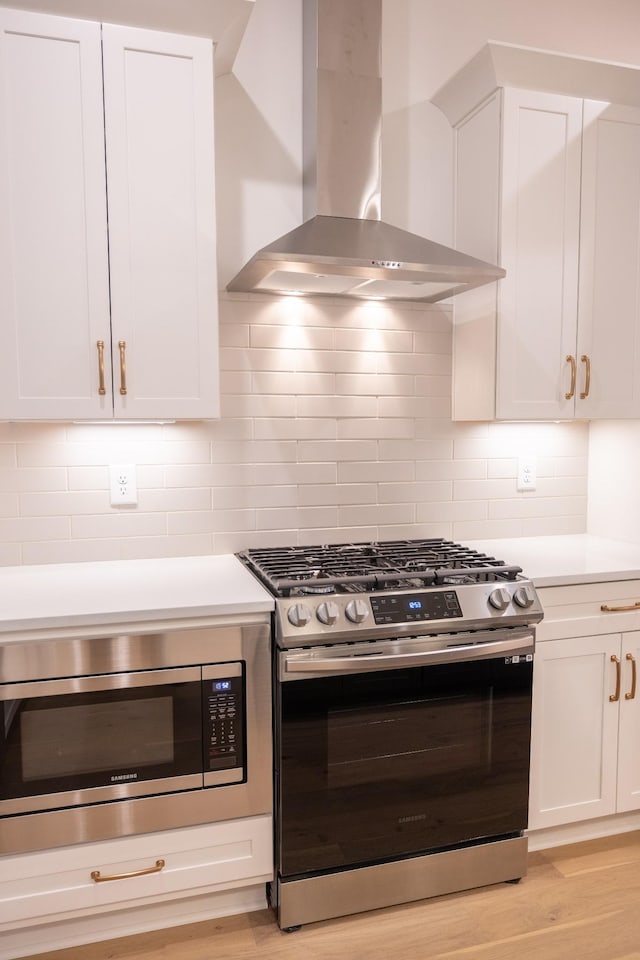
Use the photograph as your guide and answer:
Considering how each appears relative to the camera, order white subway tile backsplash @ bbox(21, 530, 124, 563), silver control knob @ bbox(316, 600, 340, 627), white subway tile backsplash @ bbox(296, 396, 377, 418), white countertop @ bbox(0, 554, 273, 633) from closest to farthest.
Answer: white countertop @ bbox(0, 554, 273, 633)
silver control knob @ bbox(316, 600, 340, 627)
white subway tile backsplash @ bbox(21, 530, 124, 563)
white subway tile backsplash @ bbox(296, 396, 377, 418)

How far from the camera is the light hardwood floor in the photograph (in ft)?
6.54

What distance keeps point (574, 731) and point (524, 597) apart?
0.57m

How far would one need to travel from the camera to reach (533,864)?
7.91ft

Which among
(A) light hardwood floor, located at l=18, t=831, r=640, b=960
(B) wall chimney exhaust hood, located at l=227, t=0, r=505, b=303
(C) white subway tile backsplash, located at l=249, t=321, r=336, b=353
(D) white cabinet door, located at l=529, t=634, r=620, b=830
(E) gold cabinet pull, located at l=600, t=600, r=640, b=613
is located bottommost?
(A) light hardwood floor, located at l=18, t=831, r=640, b=960

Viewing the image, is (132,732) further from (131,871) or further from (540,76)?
(540,76)

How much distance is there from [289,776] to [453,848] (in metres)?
0.63

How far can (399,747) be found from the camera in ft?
6.96

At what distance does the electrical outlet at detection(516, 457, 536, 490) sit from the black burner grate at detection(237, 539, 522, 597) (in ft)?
1.64

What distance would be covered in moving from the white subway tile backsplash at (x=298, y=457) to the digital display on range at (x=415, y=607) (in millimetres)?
739

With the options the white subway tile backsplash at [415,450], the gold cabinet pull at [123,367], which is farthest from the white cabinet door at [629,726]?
the gold cabinet pull at [123,367]

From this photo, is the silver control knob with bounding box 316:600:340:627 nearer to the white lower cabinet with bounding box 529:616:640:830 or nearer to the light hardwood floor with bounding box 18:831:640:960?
the white lower cabinet with bounding box 529:616:640:830

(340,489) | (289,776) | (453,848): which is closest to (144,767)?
(289,776)

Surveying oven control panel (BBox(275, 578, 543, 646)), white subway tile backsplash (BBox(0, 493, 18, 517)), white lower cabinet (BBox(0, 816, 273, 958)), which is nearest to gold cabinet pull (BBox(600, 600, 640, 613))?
oven control panel (BBox(275, 578, 543, 646))

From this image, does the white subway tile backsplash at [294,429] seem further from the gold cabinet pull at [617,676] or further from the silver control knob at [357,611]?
the gold cabinet pull at [617,676]
